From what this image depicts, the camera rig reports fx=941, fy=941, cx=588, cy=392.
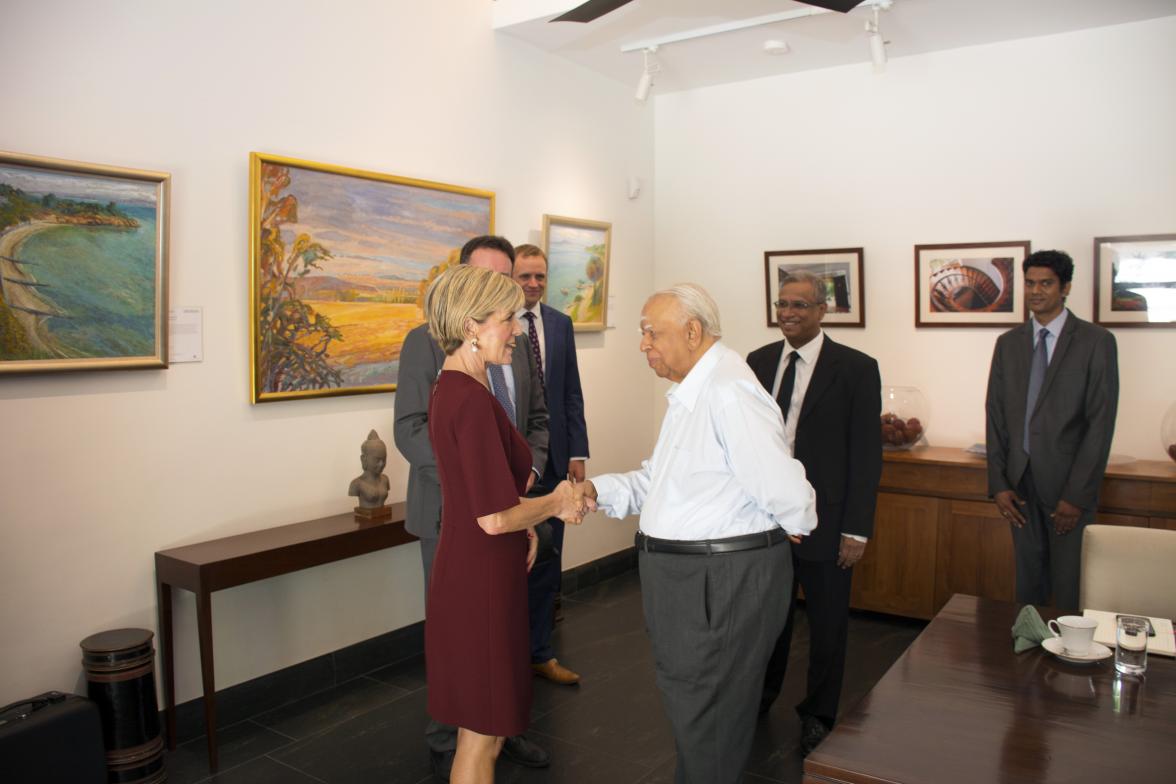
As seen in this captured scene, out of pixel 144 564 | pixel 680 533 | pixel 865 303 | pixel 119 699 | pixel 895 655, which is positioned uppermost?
pixel 865 303

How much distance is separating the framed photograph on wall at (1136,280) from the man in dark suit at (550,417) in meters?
2.91

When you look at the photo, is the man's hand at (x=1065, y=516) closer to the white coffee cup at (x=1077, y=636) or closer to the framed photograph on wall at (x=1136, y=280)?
the framed photograph on wall at (x=1136, y=280)

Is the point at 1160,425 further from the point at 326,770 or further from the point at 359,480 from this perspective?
the point at 326,770

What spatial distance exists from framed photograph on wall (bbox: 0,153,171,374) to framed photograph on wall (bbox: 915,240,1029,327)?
164 inches

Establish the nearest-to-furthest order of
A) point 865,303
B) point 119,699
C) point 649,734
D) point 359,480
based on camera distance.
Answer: point 119,699
point 649,734
point 359,480
point 865,303

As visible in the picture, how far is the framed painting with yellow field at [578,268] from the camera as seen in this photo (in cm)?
557

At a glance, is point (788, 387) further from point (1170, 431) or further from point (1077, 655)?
point (1170, 431)

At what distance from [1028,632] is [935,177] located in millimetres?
3844

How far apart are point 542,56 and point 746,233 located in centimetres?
181

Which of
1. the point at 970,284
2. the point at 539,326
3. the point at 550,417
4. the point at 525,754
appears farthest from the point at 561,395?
the point at 970,284

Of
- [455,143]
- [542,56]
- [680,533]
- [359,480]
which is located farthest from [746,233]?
[680,533]

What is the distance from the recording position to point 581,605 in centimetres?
556

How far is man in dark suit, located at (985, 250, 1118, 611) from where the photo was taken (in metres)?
3.95

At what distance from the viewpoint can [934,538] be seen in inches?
202
